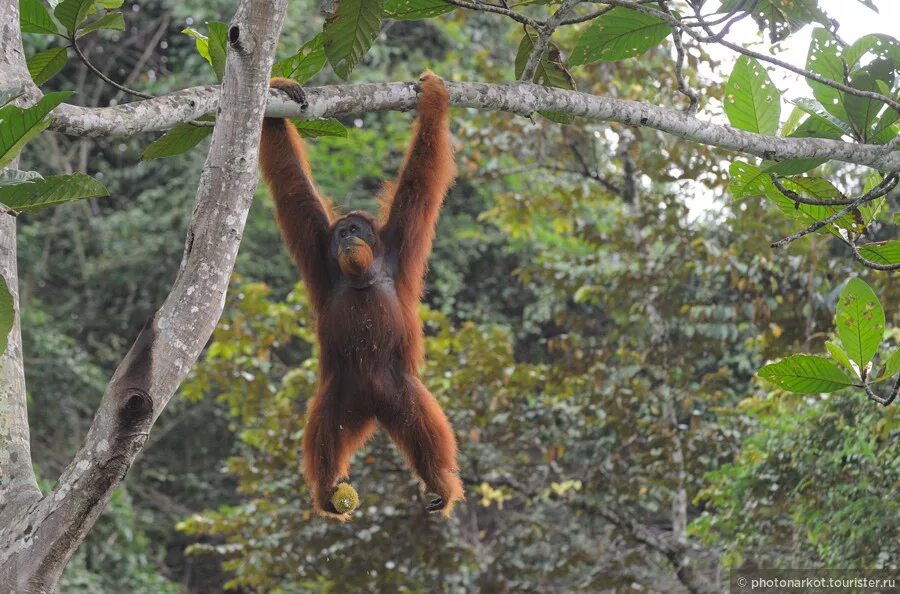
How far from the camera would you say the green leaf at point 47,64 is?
276 centimetres

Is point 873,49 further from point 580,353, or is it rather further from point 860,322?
point 580,353

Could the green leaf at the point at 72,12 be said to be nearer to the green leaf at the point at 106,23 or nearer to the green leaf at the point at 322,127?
the green leaf at the point at 106,23

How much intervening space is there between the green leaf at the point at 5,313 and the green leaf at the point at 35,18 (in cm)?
98

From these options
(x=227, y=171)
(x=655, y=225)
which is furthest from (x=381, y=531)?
(x=227, y=171)

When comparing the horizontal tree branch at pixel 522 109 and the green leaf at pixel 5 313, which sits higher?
the horizontal tree branch at pixel 522 109

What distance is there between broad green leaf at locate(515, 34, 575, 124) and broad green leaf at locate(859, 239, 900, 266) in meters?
0.98

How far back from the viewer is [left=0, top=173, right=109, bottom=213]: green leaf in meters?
1.99

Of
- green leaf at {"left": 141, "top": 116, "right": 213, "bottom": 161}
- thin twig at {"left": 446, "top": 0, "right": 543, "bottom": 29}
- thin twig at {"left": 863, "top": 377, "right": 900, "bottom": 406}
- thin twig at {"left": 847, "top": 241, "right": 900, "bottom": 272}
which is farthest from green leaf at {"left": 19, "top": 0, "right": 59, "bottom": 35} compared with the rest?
thin twig at {"left": 863, "top": 377, "right": 900, "bottom": 406}

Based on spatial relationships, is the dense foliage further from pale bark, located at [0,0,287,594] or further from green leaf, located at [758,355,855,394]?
pale bark, located at [0,0,287,594]

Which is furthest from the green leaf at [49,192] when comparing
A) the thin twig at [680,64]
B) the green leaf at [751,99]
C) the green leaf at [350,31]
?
the green leaf at [751,99]

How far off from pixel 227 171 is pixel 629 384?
5084 mm

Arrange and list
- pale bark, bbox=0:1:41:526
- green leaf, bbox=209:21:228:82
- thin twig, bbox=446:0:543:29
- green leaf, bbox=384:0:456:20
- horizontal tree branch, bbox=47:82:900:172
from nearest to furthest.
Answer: pale bark, bbox=0:1:41:526
horizontal tree branch, bbox=47:82:900:172
green leaf, bbox=209:21:228:82
thin twig, bbox=446:0:543:29
green leaf, bbox=384:0:456:20

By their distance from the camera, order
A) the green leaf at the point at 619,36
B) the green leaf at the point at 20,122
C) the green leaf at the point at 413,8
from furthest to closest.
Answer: the green leaf at the point at 619,36
the green leaf at the point at 413,8
the green leaf at the point at 20,122

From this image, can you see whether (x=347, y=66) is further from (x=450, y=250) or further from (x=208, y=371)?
(x=450, y=250)
